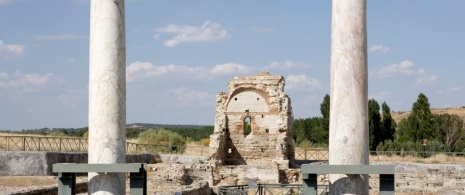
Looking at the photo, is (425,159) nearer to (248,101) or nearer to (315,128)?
(248,101)

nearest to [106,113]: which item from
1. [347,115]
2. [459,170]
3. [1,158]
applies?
[347,115]

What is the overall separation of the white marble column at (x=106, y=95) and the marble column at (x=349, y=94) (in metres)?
3.24

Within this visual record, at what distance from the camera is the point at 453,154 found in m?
40.8

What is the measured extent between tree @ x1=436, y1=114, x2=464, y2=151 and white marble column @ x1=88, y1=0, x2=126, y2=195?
5573 centimetres

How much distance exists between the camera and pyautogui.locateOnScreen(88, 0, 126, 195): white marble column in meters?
9.86

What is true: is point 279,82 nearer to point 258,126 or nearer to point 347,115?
point 258,126

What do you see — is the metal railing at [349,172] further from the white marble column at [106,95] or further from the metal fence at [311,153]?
the metal fence at [311,153]

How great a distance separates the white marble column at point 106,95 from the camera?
9859 mm

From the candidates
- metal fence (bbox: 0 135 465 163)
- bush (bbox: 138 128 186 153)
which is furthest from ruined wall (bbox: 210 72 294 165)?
bush (bbox: 138 128 186 153)

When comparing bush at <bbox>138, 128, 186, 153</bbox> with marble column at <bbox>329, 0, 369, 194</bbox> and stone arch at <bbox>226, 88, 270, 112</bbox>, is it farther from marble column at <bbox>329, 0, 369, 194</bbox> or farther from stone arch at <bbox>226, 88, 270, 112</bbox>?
marble column at <bbox>329, 0, 369, 194</bbox>

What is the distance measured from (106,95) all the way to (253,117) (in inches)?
1099

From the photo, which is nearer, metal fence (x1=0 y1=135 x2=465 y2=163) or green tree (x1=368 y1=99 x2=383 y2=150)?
metal fence (x1=0 y1=135 x2=465 y2=163)

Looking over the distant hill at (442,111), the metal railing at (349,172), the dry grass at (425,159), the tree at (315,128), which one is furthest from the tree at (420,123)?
the metal railing at (349,172)

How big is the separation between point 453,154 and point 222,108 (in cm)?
1498
